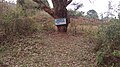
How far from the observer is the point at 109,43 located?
7.23 m

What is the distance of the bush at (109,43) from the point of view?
6.90 meters

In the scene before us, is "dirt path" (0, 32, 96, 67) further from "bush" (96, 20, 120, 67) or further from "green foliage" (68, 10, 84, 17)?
"green foliage" (68, 10, 84, 17)

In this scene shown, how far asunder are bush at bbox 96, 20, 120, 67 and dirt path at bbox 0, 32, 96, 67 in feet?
1.31

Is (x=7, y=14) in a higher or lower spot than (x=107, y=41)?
higher

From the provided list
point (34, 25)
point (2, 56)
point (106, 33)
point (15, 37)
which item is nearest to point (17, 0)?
point (34, 25)

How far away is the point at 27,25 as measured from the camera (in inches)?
378

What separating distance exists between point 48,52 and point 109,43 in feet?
6.30

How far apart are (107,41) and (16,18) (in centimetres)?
346

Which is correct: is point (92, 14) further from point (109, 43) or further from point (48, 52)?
point (109, 43)

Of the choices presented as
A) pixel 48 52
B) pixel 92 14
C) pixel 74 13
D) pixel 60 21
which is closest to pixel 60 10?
pixel 60 21

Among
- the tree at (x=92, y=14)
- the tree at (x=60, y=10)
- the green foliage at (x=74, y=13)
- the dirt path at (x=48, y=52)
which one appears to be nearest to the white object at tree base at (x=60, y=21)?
the tree at (x=60, y=10)

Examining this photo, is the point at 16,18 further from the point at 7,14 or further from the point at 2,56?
the point at 2,56

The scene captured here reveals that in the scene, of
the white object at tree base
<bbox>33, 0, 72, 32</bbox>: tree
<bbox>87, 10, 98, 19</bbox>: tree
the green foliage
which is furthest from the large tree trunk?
<bbox>87, 10, 98, 19</bbox>: tree

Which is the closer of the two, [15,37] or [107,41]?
[107,41]
